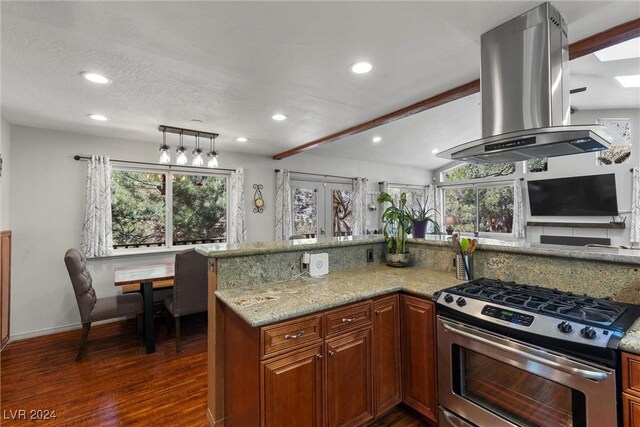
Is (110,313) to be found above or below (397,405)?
above

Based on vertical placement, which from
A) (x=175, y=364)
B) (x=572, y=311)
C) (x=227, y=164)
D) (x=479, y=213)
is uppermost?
(x=227, y=164)

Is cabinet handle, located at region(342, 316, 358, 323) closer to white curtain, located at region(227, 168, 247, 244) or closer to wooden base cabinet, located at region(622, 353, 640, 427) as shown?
wooden base cabinet, located at region(622, 353, 640, 427)

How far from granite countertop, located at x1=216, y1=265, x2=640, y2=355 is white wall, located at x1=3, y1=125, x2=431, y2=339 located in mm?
2959

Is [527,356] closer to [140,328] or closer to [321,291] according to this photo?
[321,291]

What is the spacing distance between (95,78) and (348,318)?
254 cm

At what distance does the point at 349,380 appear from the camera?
5.52 feet

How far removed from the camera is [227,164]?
4.57 metres

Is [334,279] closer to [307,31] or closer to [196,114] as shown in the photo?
[307,31]

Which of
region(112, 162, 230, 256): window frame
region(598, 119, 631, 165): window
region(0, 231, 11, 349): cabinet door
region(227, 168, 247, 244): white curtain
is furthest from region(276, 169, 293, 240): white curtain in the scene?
region(598, 119, 631, 165): window

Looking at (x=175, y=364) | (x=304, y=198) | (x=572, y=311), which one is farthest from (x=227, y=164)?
(x=572, y=311)

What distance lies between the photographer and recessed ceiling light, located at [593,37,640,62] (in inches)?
103

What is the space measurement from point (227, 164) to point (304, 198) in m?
1.61

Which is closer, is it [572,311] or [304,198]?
[572,311]

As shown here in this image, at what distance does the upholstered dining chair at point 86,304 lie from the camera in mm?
2689
